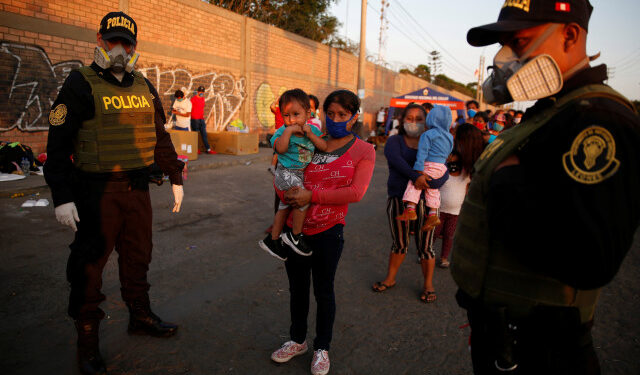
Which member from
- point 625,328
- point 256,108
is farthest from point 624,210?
point 256,108

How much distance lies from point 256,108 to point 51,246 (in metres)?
12.3

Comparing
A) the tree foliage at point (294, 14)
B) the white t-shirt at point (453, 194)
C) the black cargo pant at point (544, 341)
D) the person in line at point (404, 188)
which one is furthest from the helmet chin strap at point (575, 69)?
the tree foliage at point (294, 14)

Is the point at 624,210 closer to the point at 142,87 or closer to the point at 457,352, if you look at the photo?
the point at 457,352

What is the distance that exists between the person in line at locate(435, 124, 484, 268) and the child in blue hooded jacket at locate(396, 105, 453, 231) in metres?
0.59

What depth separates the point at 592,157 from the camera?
1.03 meters

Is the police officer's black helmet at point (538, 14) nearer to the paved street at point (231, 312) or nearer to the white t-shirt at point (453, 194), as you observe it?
the paved street at point (231, 312)

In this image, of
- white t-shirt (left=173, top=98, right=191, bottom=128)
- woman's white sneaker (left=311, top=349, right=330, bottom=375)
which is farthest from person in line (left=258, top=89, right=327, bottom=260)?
white t-shirt (left=173, top=98, right=191, bottom=128)

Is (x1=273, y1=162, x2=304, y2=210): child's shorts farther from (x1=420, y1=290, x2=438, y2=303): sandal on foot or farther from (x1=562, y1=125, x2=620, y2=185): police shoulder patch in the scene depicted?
(x1=420, y1=290, x2=438, y2=303): sandal on foot

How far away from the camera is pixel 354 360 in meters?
2.69

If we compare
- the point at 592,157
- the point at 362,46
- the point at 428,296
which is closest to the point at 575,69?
the point at 592,157

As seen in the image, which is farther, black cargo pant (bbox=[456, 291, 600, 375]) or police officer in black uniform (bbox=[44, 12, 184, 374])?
police officer in black uniform (bbox=[44, 12, 184, 374])

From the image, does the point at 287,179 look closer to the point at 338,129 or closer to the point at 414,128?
the point at 338,129

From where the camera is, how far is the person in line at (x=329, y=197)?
241cm

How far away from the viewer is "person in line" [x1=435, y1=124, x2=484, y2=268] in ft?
13.6
